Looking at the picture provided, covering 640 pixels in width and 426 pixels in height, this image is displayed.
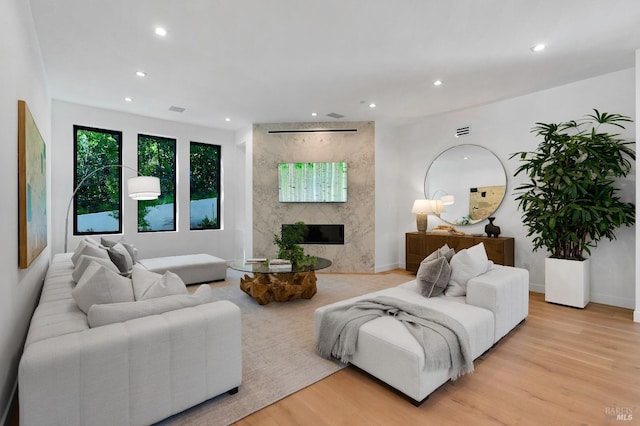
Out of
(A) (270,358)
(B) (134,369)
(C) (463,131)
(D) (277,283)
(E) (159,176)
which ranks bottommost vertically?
(A) (270,358)

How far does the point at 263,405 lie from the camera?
197 centimetres

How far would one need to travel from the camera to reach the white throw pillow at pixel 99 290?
75.4 inches

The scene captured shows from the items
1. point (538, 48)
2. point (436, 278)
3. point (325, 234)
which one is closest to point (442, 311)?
point (436, 278)

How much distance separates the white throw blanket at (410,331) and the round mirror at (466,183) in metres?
3.30

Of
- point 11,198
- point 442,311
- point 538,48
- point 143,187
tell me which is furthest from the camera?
point 143,187

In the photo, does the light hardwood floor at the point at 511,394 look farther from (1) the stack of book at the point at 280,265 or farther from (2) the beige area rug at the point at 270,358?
(1) the stack of book at the point at 280,265

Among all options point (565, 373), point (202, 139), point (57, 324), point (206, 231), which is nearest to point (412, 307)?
point (565, 373)

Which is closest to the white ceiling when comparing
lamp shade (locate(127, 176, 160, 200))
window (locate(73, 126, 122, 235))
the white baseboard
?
window (locate(73, 126, 122, 235))

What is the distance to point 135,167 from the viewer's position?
225 inches

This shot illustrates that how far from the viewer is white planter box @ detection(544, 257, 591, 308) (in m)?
3.81

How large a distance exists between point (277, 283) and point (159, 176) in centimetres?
370

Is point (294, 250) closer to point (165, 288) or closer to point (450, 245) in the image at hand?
point (165, 288)

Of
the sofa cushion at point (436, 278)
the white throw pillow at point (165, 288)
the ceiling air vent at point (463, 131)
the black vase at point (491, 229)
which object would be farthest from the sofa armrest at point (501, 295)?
the ceiling air vent at point (463, 131)

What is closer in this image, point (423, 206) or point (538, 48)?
point (538, 48)
